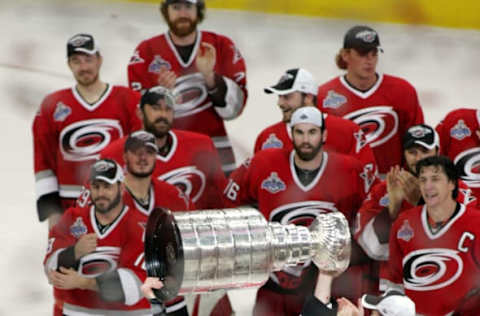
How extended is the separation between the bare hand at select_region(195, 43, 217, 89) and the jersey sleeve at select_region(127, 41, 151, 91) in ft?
0.42

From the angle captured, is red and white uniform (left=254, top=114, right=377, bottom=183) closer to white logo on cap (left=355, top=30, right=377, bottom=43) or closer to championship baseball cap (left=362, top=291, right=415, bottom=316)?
white logo on cap (left=355, top=30, right=377, bottom=43)

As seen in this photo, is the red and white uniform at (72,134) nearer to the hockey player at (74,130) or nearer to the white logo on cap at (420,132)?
the hockey player at (74,130)

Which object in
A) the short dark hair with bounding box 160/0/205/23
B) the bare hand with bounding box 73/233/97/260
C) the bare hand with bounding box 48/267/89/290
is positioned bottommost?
the bare hand with bounding box 48/267/89/290

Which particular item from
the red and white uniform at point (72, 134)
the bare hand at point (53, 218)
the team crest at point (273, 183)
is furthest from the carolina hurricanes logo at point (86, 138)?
the team crest at point (273, 183)

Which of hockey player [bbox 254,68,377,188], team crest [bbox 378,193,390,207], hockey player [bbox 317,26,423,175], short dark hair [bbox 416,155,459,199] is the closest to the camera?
short dark hair [bbox 416,155,459,199]

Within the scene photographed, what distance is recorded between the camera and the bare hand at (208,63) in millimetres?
1945

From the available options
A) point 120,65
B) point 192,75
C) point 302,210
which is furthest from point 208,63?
point 120,65

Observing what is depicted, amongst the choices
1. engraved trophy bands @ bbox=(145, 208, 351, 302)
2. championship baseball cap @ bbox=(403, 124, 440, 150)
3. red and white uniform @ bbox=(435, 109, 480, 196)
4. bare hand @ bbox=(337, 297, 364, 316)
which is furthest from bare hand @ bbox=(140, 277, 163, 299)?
red and white uniform @ bbox=(435, 109, 480, 196)

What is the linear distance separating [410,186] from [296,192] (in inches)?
7.0

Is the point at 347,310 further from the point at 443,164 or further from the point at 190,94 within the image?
the point at 190,94

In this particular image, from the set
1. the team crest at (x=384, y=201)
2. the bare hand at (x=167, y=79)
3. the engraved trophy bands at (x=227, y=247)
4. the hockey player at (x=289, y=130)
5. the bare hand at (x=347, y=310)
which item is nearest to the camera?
the engraved trophy bands at (x=227, y=247)

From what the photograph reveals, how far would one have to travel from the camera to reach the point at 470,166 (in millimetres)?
1754

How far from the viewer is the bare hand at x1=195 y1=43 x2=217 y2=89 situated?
1.95 m

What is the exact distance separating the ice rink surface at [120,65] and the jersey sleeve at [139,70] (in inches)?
3.3
